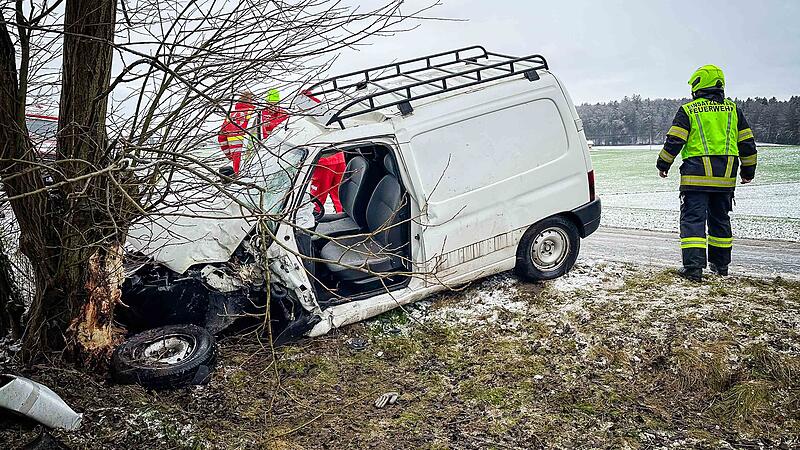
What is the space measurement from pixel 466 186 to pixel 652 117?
17973mm

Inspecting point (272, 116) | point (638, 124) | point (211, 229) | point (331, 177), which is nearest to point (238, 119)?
point (272, 116)

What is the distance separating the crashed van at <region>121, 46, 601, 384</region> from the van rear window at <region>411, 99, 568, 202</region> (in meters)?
0.01

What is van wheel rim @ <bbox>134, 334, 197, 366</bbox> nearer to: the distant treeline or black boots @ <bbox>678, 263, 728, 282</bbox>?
black boots @ <bbox>678, 263, 728, 282</bbox>

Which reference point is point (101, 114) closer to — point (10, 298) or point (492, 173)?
point (10, 298)

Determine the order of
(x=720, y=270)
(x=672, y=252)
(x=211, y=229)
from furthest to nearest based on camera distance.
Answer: (x=672, y=252) → (x=720, y=270) → (x=211, y=229)

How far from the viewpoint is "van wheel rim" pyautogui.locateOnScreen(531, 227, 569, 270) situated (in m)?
5.64

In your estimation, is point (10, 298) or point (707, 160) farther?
point (707, 160)

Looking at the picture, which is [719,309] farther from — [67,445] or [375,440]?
[67,445]

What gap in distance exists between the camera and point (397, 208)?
15.7ft

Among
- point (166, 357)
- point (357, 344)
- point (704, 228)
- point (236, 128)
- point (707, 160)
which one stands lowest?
point (357, 344)

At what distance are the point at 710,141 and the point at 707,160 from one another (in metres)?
0.18

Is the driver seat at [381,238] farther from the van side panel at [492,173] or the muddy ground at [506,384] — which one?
the muddy ground at [506,384]

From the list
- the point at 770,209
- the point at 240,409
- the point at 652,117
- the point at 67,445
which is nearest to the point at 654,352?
the point at 240,409

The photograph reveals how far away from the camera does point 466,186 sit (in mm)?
5074
